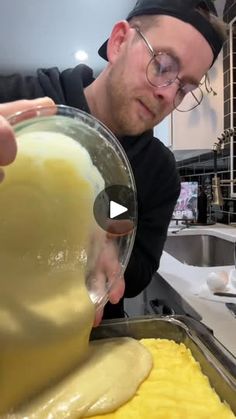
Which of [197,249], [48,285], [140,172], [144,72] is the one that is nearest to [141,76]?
[144,72]

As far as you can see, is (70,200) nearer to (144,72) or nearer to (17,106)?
(17,106)

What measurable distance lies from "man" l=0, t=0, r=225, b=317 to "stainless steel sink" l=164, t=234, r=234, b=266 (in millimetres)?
924

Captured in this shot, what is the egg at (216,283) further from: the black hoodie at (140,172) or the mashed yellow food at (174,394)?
the mashed yellow food at (174,394)

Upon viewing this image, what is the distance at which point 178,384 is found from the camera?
1.56ft

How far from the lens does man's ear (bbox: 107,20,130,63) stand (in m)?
0.88

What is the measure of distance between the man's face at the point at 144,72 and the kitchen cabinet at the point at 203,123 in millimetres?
1232

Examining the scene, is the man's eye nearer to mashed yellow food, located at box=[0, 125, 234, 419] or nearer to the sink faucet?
mashed yellow food, located at box=[0, 125, 234, 419]

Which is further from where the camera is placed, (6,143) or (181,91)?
(181,91)

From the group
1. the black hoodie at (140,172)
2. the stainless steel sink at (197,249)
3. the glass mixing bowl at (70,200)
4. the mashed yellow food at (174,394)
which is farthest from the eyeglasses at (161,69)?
the stainless steel sink at (197,249)

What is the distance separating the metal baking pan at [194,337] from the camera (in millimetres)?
454

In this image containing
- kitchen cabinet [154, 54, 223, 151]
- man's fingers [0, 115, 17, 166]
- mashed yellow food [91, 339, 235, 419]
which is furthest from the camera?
kitchen cabinet [154, 54, 223, 151]

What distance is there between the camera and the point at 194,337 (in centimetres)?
54
